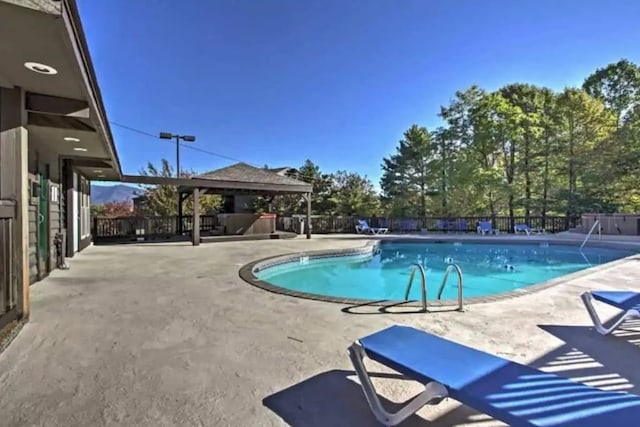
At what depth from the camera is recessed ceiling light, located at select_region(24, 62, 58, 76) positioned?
3174 millimetres

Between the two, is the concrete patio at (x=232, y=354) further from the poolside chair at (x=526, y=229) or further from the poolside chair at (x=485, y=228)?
the poolside chair at (x=526, y=229)

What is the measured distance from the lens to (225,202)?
743 inches

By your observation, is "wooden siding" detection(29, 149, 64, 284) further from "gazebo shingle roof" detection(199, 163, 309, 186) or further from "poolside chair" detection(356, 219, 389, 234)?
"poolside chair" detection(356, 219, 389, 234)

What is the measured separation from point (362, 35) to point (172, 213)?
46.0 feet

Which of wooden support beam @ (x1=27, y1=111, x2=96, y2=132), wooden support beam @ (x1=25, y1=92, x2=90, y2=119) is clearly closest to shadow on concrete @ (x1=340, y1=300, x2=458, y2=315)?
wooden support beam @ (x1=25, y1=92, x2=90, y2=119)

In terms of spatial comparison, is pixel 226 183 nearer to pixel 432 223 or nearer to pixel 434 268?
pixel 434 268

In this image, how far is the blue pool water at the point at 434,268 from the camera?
24.8 feet

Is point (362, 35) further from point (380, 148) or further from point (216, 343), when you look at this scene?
point (380, 148)

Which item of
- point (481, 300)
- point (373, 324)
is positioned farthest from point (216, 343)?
point (481, 300)

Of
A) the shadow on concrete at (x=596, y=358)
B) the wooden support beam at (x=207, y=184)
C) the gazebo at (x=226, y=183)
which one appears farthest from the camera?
the gazebo at (x=226, y=183)

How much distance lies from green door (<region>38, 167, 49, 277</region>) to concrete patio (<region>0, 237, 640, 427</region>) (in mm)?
1283

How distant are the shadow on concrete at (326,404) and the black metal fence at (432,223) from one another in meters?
15.1

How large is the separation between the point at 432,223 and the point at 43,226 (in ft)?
55.7

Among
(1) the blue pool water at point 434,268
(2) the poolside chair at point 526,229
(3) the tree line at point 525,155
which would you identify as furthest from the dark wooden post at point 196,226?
(2) the poolside chair at point 526,229
